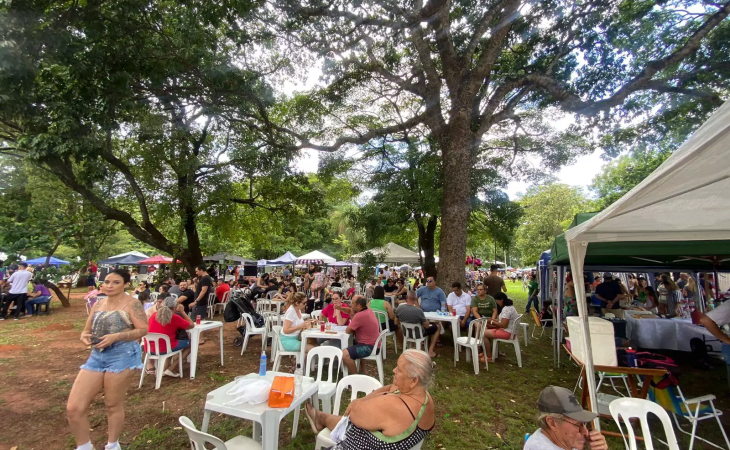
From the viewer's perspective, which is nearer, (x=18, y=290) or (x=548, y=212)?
(x=18, y=290)

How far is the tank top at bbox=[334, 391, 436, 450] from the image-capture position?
2002 millimetres

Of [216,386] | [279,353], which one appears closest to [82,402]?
[216,386]

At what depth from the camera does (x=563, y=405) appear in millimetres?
1930

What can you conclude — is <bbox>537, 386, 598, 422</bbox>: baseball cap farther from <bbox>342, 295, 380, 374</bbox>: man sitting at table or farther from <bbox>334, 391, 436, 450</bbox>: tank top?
<bbox>342, 295, 380, 374</bbox>: man sitting at table

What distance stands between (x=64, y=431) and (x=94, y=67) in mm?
5943

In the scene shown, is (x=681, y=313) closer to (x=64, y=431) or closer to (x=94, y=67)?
(x=64, y=431)

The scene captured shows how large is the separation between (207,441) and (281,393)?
0.73 m

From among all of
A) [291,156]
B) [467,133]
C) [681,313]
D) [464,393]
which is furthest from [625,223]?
[291,156]

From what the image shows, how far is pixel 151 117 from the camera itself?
29.2ft

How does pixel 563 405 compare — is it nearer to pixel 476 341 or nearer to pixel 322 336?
pixel 322 336

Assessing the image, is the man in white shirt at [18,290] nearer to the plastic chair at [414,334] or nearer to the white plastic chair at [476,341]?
the plastic chair at [414,334]

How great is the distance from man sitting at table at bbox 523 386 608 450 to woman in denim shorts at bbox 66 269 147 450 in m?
3.10

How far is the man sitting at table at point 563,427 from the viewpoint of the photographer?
1.90m

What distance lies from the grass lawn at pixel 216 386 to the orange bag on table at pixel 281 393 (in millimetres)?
1041
